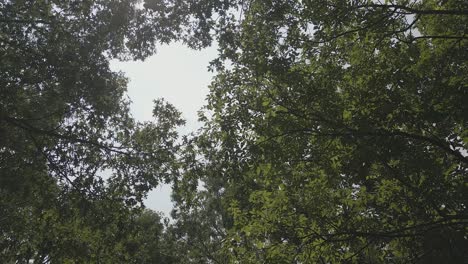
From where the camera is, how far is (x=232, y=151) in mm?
7281

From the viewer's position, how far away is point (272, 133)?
6.76m

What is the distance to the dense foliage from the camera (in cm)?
604

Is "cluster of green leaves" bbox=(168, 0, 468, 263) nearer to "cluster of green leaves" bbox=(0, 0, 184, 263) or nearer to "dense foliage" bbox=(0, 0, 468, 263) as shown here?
"dense foliage" bbox=(0, 0, 468, 263)

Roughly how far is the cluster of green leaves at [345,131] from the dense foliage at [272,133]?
4cm

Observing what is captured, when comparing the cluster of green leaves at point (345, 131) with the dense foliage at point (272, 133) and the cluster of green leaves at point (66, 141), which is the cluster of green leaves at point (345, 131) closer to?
the dense foliage at point (272, 133)

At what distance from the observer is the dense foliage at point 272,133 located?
604 centimetres

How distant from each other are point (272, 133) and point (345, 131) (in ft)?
4.83

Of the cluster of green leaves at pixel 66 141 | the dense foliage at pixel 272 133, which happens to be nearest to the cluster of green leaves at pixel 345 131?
the dense foliage at pixel 272 133

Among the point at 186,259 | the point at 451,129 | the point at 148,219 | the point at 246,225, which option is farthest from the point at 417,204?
the point at 148,219

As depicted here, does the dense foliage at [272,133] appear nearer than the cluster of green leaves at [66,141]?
Yes

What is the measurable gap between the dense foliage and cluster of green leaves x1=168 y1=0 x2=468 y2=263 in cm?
4

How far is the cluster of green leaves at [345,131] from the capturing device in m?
Result: 5.77

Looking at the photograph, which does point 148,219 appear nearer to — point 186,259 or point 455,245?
point 186,259

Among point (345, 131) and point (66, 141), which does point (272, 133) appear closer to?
point (345, 131)
